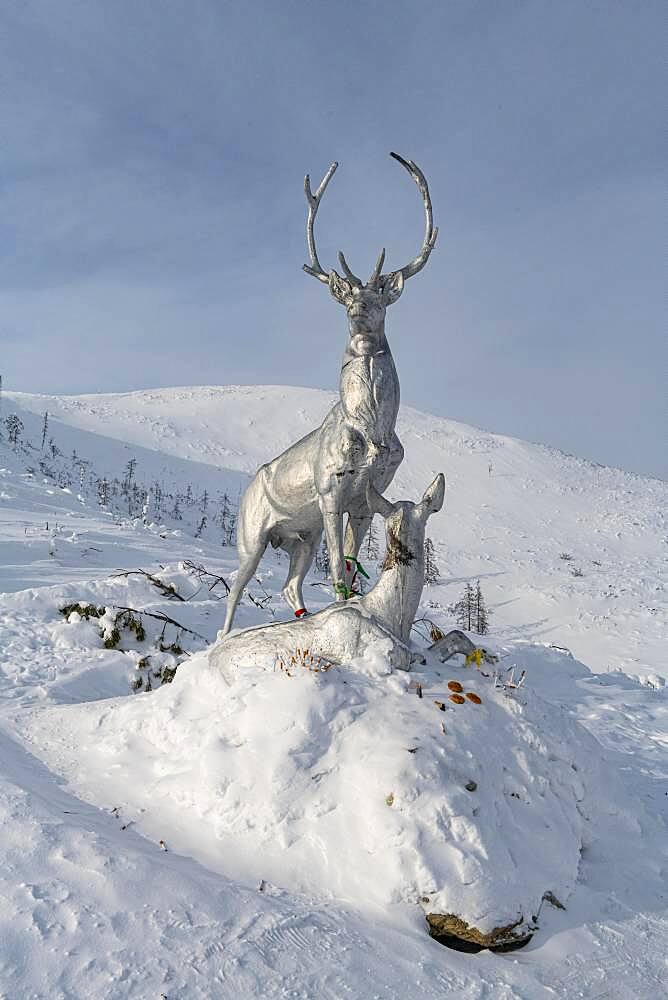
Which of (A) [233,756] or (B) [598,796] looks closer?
(A) [233,756]

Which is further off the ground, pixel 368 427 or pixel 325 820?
pixel 368 427

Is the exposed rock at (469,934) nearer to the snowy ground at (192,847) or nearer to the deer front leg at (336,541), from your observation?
the snowy ground at (192,847)

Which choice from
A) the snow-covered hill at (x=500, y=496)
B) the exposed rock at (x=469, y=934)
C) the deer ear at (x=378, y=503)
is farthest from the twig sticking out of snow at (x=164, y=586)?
the snow-covered hill at (x=500, y=496)

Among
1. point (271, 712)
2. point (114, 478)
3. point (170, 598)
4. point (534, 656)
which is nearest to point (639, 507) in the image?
point (114, 478)

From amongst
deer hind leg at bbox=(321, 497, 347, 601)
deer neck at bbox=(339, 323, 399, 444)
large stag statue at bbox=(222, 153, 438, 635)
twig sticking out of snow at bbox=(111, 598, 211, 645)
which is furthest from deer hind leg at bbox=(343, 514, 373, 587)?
twig sticking out of snow at bbox=(111, 598, 211, 645)

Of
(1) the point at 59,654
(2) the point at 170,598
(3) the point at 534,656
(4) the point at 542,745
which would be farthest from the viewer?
(3) the point at 534,656

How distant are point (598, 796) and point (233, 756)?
2.59m

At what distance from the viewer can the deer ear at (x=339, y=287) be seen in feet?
17.4

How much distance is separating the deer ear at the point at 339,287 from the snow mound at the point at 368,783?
2.87m

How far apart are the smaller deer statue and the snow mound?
144 millimetres

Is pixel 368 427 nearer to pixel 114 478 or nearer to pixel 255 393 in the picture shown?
pixel 114 478

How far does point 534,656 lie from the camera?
10648 mm

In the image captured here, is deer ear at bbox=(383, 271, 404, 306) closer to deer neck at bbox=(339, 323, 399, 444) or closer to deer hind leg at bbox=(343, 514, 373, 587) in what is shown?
deer neck at bbox=(339, 323, 399, 444)

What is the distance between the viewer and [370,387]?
5203 millimetres
